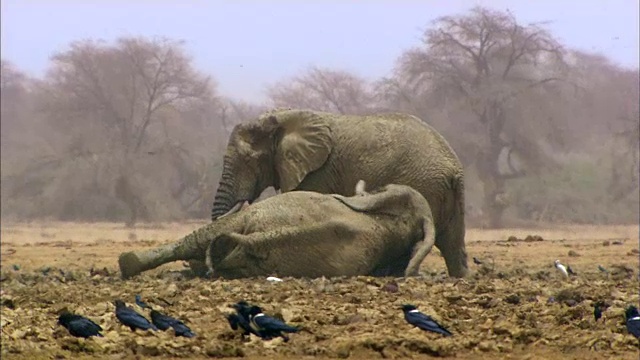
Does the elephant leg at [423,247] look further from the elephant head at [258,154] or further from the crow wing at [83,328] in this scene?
the crow wing at [83,328]

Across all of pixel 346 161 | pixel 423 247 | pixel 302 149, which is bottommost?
pixel 423 247

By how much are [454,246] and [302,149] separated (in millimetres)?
A: 1778

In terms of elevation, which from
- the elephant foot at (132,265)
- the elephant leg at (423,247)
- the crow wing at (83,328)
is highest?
the elephant leg at (423,247)

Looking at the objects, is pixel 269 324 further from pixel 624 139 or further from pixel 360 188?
pixel 624 139

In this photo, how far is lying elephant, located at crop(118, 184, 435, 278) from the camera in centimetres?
1349

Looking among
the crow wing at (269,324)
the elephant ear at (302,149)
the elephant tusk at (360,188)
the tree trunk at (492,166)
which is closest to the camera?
the crow wing at (269,324)

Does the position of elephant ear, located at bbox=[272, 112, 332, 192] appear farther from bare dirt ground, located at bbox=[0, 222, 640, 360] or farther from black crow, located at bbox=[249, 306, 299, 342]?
black crow, located at bbox=[249, 306, 299, 342]

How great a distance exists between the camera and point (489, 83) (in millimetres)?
39125

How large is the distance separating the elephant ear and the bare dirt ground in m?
1.58

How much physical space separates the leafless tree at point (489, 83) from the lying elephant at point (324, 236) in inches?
943

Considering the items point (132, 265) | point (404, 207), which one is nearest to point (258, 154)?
point (132, 265)

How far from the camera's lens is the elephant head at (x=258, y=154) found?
15555 millimetres

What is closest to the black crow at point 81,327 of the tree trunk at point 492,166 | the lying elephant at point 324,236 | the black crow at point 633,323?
the black crow at point 633,323

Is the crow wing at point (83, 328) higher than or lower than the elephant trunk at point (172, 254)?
lower
